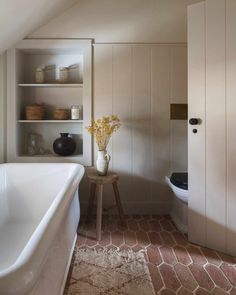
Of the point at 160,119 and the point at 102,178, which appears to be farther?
the point at 160,119

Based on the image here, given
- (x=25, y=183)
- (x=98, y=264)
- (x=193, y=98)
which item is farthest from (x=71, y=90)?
(x=98, y=264)

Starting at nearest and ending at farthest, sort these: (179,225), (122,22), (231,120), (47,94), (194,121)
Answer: (231,120) < (194,121) < (179,225) < (122,22) < (47,94)

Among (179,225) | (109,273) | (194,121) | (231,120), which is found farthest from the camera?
(179,225)

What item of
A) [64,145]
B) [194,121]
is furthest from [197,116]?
[64,145]

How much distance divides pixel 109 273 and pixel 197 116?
4.47 feet

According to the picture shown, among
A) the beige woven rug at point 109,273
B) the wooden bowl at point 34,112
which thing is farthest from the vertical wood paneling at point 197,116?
the wooden bowl at point 34,112

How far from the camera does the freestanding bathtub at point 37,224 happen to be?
26.1 inches

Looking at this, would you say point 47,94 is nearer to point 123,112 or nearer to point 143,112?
point 123,112

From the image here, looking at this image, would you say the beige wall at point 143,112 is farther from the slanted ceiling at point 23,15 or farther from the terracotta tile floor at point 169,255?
the slanted ceiling at point 23,15

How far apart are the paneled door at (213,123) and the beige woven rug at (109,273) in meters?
0.62

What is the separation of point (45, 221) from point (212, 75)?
5.23 feet

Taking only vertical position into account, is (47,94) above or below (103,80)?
below

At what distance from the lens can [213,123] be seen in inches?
68.2

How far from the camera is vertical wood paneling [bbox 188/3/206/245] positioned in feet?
5.81
